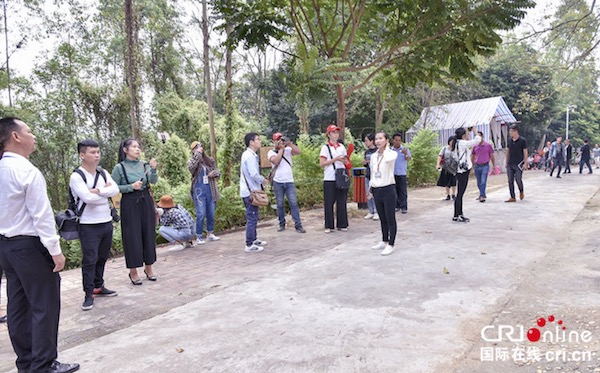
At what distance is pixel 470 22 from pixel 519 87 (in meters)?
23.8

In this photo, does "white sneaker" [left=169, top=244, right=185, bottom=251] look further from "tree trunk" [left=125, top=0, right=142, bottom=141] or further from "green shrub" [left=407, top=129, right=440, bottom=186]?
→ "green shrub" [left=407, top=129, right=440, bottom=186]

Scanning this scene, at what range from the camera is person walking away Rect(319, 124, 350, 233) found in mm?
7324

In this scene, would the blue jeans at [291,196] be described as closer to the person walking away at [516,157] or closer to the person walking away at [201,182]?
the person walking away at [201,182]

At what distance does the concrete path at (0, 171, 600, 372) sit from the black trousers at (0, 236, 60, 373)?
0.31 m

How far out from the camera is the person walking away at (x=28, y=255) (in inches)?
108

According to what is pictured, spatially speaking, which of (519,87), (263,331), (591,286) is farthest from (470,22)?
(519,87)

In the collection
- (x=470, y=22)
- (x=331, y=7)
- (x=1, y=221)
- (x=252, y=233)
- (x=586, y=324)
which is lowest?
(x=586, y=324)

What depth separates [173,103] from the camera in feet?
73.0

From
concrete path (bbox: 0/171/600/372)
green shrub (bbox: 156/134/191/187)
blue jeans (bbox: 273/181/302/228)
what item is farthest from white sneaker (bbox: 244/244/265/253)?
green shrub (bbox: 156/134/191/187)

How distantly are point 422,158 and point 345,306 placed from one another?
12.2 m

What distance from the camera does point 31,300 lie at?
2.82m

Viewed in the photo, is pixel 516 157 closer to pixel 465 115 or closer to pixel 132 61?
pixel 132 61

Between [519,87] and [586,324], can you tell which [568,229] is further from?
[519,87]

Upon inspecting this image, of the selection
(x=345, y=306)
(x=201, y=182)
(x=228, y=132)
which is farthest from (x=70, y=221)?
(x=228, y=132)
